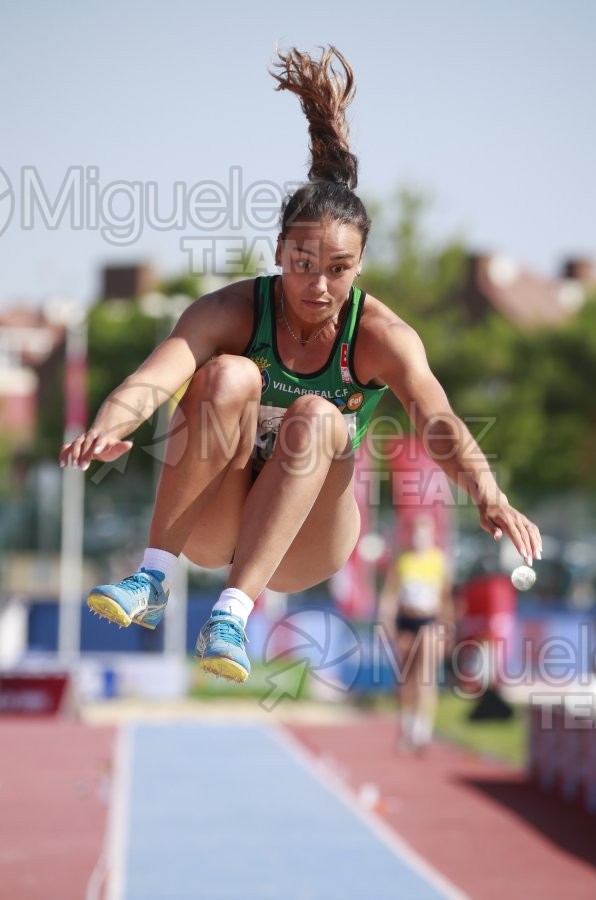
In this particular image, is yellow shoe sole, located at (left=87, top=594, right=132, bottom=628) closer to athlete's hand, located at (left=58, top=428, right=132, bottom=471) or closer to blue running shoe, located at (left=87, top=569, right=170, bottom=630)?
blue running shoe, located at (left=87, top=569, right=170, bottom=630)

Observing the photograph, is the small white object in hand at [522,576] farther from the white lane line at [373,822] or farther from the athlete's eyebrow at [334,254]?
the white lane line at [373,822]

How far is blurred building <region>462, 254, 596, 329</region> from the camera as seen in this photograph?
148 feet

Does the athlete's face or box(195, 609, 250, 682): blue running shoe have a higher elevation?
the athlete's face

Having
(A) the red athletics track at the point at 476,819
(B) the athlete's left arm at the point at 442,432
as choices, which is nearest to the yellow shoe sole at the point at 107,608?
(B) the athlete's left arm at the point at 442,432

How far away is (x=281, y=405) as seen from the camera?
446 centimetres

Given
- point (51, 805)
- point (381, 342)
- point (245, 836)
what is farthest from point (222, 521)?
point (51, 805)

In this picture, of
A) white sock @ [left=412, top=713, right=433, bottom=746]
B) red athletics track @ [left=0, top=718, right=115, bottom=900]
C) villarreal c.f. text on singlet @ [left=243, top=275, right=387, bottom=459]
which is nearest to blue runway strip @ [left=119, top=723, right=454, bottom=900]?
red athletics track @ [left=0, top=718, right=115, bottom=900]

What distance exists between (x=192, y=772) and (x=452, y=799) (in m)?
2.48

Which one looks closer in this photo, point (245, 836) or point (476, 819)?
point (245, 836)

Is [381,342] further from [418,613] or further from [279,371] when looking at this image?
[418,613]

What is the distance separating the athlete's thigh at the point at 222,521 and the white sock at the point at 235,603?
0.36m

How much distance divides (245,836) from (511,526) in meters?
6.10

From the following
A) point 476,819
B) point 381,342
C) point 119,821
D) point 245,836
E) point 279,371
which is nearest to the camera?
point 381,342

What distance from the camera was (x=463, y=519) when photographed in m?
21.8
